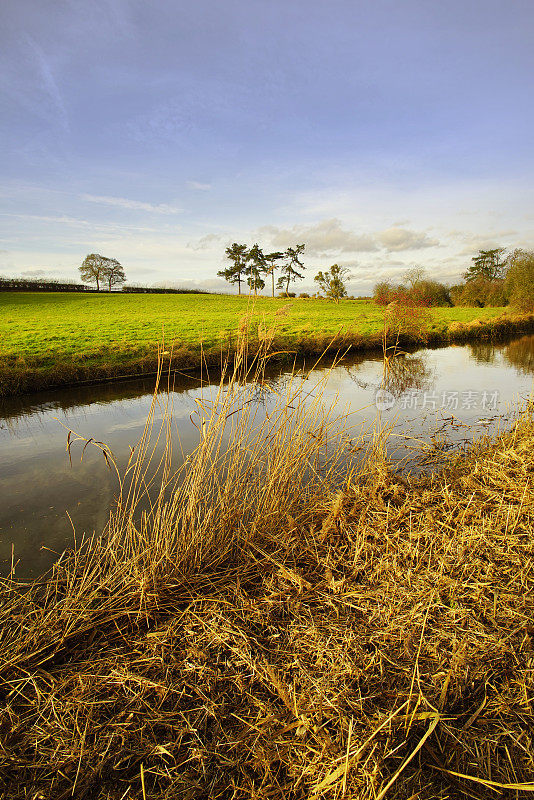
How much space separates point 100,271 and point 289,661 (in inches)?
2655

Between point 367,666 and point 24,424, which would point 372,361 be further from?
point 367,666

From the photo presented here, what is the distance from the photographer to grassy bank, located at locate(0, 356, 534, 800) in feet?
5.62

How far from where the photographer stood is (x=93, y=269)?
198 ft

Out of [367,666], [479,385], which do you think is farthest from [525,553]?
[479,385]

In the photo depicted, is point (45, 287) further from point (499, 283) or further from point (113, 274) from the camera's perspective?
point (499, 283)

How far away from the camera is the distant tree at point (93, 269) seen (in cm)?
6031

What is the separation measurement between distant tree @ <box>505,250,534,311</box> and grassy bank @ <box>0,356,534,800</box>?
1313 inches

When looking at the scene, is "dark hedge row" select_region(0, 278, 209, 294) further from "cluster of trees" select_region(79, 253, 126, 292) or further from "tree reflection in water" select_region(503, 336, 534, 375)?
"tree reflection in water" select_region(503, 336, 534, 375)

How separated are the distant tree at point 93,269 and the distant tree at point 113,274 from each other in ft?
1.62

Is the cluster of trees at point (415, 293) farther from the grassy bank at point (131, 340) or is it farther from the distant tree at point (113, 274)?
the distant tree at point (113, 274)
